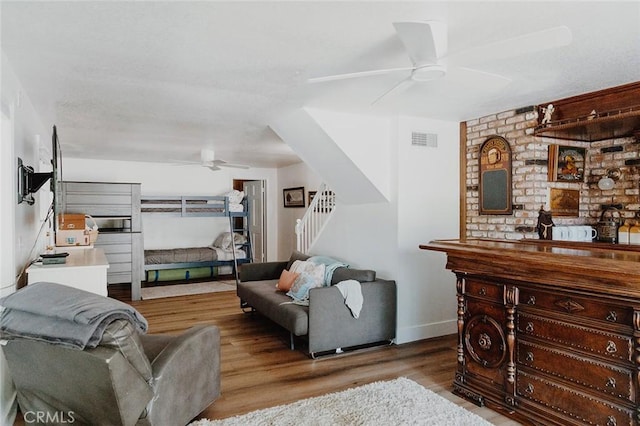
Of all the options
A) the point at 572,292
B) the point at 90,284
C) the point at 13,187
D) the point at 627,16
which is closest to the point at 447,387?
the point at 572,292

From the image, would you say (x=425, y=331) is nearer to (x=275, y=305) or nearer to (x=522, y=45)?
(x=275, y=305)

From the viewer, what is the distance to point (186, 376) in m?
2.52

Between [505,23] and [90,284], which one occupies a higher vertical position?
[505,23]

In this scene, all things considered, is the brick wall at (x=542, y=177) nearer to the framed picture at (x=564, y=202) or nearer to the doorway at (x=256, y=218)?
the framed picture at (x=564, y=202)

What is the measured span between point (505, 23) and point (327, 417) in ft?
8.46

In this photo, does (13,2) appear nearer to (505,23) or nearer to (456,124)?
(505,23)

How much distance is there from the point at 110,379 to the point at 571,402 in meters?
2.51

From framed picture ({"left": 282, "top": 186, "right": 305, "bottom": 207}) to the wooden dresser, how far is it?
16.1 feet

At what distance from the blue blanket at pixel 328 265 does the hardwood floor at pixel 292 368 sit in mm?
765

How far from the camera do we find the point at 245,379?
3441mm

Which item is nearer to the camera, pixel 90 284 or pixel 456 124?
pixel 90 284

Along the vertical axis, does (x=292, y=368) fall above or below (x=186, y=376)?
below

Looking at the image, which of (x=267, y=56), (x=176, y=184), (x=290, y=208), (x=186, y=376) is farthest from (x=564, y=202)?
(x=176, y=184)

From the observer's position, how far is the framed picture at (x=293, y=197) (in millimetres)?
7918
